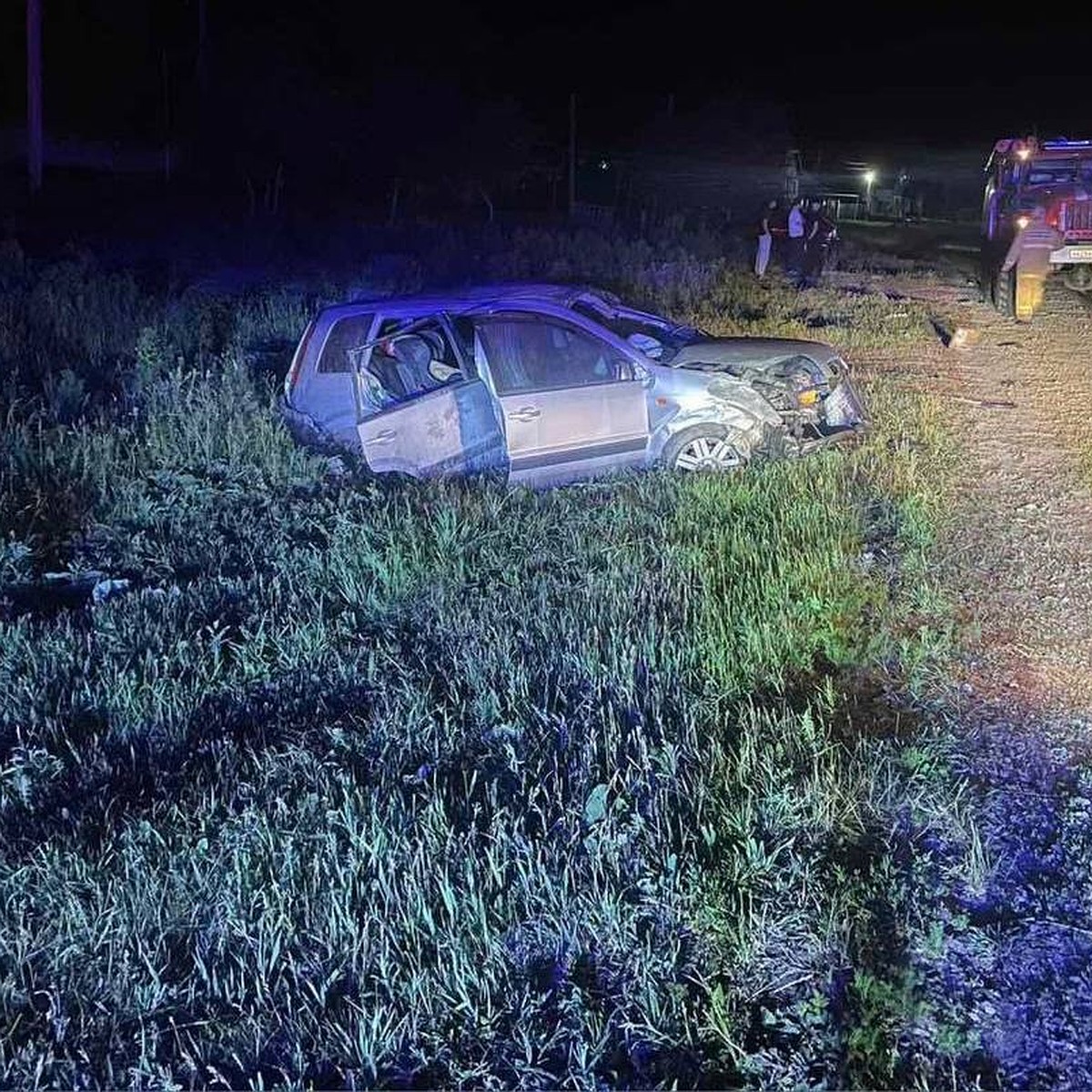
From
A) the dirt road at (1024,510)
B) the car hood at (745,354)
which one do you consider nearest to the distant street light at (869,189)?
the dirt road at (1024,510)

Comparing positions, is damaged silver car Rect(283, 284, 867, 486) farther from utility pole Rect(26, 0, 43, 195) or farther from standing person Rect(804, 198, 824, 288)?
utility pole Rect(26, 0, 43, 195)

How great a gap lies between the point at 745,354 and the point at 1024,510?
93.1 inches

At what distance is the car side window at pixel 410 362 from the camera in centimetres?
921

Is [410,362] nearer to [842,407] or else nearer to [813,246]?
[842,407]

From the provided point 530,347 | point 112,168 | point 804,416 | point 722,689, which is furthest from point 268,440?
point 112,168

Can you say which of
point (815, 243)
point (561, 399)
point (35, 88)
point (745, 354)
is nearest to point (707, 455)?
point (745, 354)

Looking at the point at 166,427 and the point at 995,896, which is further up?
the point at 166,427

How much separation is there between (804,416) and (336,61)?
114ft

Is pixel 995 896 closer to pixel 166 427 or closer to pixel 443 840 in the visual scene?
pixel 443 840

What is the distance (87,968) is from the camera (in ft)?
11.9

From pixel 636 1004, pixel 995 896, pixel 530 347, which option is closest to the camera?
pixel 636 1004

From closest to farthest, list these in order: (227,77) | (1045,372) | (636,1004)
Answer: (636,1004) < (1045,372) < (227,77)

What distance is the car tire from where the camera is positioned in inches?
364

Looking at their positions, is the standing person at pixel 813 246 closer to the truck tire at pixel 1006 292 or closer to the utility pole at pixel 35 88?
the truck tire at pixel 1006 292
